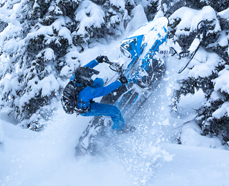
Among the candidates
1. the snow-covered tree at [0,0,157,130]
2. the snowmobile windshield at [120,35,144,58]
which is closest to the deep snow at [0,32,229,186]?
the snowmobile windshield at [120,35,144,58]

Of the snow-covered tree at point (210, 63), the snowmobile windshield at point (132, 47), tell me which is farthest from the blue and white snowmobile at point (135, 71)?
the snow-covered tree at point (210, 63)

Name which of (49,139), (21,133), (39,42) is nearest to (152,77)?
(49,139)

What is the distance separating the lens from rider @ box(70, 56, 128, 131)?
162 inches

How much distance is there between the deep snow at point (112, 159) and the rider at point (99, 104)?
2.03 feet

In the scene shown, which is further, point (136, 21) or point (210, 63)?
point (136, 21)

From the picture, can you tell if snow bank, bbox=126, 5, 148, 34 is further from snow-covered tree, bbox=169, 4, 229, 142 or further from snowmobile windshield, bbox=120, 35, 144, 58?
snowmobile windshield, bbox=120, 35, 144, 58

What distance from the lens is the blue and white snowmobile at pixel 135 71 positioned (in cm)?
517

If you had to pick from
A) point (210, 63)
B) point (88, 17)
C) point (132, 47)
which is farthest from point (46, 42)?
point (210, 63)

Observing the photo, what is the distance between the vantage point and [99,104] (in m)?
4.70

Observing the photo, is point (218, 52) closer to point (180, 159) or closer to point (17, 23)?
point (180, 159)

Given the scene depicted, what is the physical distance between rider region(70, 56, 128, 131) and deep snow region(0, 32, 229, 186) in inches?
24.3

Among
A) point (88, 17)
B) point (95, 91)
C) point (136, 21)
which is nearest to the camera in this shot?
point (95, 91)

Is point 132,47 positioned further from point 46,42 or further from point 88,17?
point 46,42

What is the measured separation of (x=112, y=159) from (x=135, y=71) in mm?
2308
